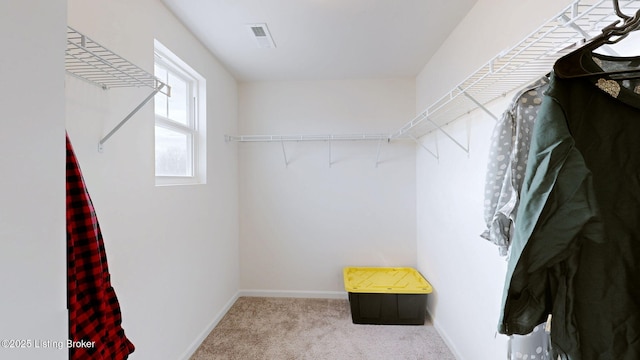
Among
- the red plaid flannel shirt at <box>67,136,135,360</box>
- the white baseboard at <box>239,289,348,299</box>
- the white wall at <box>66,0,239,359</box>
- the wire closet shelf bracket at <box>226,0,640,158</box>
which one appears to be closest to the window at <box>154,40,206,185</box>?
the white wall at <box>66,0,239,359</box>

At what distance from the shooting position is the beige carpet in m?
2.08

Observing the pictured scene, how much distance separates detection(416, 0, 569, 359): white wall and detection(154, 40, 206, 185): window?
6.34 ft

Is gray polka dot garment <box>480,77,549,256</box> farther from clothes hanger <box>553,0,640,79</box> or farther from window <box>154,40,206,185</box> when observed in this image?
window <box>154,40,206,185</box>

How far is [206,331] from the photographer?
2303mm

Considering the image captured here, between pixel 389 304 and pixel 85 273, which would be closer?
pixel 85 273

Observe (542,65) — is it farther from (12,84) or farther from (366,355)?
(366,355)

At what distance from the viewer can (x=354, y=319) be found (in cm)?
250

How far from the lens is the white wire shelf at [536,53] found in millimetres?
759

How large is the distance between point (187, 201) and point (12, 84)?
1768 millimetres

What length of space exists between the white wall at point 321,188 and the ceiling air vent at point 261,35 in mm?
806

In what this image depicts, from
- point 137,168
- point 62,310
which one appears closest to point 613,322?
point 62,310

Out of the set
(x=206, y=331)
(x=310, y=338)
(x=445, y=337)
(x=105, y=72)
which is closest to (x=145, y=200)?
(x=105, y=72)

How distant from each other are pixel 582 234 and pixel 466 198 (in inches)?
52.3

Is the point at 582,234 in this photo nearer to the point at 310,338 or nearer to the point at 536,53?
the point at 536,53
